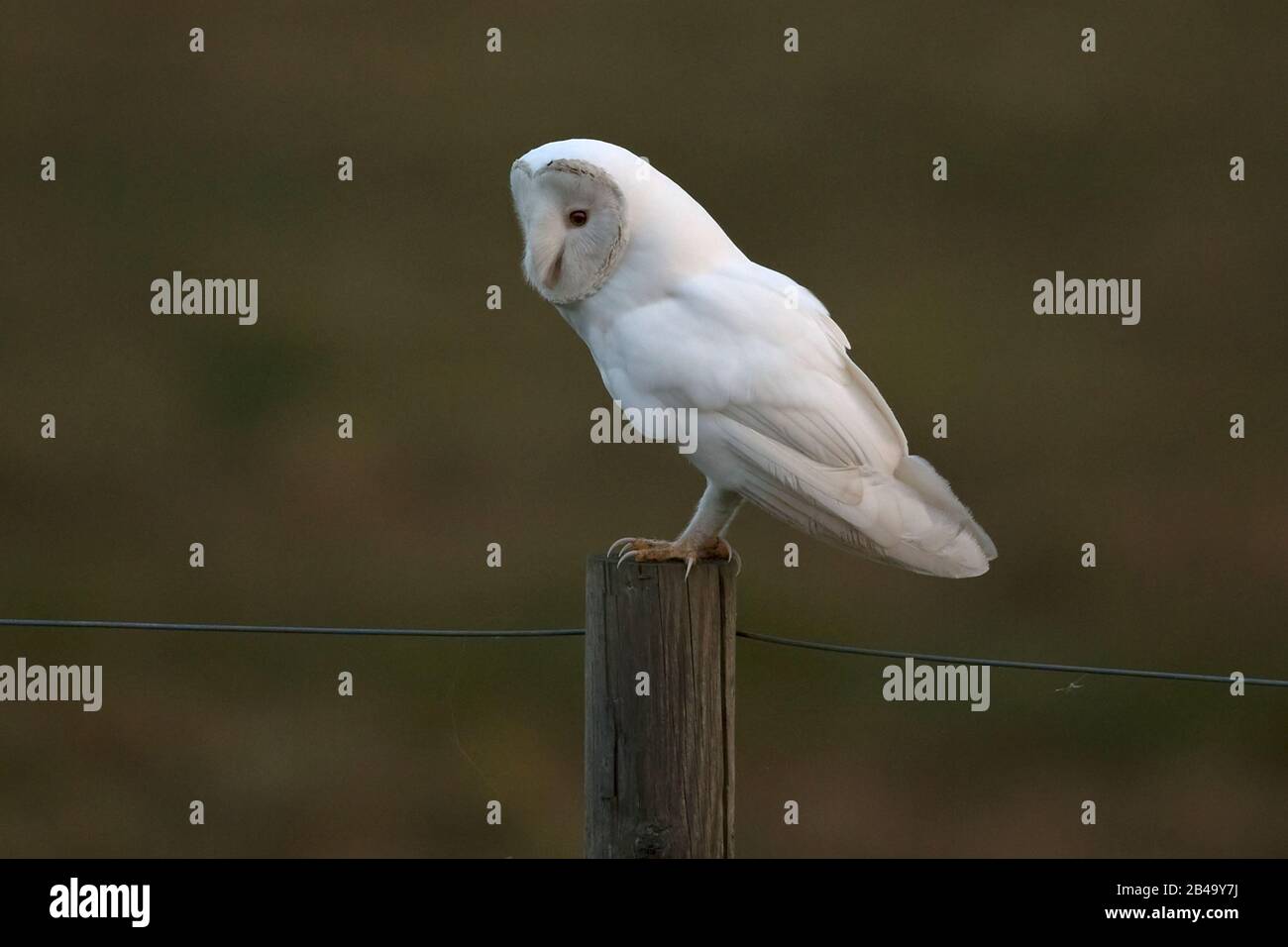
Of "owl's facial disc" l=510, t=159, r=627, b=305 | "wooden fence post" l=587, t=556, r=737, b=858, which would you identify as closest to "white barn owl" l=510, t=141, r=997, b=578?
"owl's facial disc" l=510, t=159, r=627, b=305

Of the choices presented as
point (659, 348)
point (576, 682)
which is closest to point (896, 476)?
point (659, 348)

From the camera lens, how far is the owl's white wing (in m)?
3.63

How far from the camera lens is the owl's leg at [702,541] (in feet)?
→ 11.9

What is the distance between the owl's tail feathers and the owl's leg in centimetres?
35

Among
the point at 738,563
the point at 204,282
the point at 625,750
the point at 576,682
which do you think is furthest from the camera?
the point at 204,282

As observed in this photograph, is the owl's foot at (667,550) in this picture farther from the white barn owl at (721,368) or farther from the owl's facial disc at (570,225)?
the owl's facial disc at (570,225)

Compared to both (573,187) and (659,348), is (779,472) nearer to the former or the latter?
(659,348)

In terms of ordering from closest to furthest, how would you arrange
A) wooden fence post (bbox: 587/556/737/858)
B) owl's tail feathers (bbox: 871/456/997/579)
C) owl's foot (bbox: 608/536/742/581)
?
wooden fence post (bbox: 587/556/737/858) → owl's foot (bbox: 608/536/742/581) → owl's tail feathers (bbox: 871/456/997/579)

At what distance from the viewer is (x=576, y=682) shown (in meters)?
10.1

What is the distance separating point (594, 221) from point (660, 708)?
109 cm

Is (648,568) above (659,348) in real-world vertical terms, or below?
below

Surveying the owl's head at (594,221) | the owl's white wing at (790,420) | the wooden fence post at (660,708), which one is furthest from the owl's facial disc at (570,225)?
the wooden fence post at (660,708)

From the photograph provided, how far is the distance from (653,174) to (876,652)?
3.87 feet

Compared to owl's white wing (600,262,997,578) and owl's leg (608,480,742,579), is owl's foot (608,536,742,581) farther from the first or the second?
owl's white wing (600,262,997,578)
